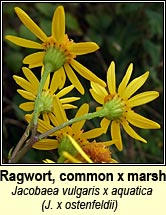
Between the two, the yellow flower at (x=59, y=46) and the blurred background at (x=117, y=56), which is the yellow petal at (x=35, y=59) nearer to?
the yellow flower at (x=59, y=46)

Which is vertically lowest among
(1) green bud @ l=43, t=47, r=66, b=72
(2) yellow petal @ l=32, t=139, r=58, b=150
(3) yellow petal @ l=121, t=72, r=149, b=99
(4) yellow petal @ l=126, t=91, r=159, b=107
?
(2) yellow petal @ l=32, t=139, r=58, b=150

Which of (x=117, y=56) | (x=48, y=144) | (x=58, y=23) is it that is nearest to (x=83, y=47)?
(x=58, y=23)

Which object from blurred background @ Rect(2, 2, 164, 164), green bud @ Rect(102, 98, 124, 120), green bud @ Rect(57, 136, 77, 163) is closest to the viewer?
green bud @ Rect(57, 136, 77, 163)

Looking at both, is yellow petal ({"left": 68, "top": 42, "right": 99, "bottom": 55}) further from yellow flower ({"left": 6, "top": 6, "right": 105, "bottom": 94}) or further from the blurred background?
the blurred background

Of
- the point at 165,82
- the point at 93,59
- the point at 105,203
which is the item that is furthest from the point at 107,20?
the point at 105,203

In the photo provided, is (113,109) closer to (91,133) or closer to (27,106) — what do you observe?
(91,133)

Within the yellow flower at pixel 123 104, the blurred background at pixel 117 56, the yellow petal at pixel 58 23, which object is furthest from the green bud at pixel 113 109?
the blurred background at pixel 117 56

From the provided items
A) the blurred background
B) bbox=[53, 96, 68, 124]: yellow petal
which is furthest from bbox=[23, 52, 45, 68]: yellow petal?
the blurred background
